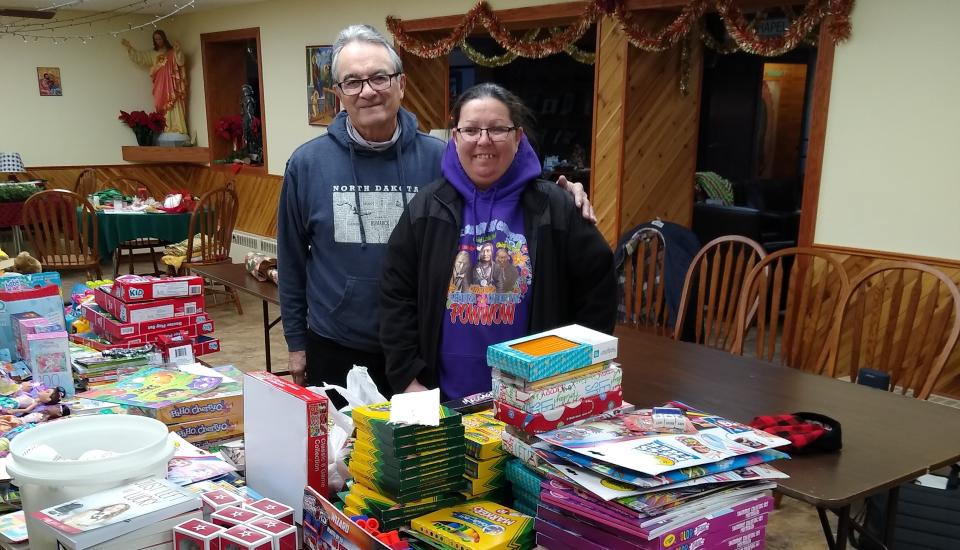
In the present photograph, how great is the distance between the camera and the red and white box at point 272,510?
1.12m

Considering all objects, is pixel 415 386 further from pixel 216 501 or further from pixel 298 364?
pixel 216 501

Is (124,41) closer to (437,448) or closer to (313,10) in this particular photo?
(313,10)

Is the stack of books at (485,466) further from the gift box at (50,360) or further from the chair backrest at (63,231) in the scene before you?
the chair backrest at (63,231)

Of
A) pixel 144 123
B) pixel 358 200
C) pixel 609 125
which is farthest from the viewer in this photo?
pixel 144 123

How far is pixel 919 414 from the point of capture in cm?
177

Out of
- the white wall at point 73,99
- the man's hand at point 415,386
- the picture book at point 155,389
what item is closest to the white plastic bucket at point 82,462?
the picture book at point 155,389

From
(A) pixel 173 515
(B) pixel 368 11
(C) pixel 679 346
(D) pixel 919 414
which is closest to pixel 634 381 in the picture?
(C) pixel 679 346

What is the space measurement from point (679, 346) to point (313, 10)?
18.7 feet

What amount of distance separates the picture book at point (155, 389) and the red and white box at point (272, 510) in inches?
25.1

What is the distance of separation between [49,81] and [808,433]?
917 centimetres

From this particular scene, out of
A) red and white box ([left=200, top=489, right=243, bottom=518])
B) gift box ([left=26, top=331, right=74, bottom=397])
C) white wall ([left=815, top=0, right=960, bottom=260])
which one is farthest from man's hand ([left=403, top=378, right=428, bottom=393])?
white wall ([left=815, top=0, right=960, bottom=260])

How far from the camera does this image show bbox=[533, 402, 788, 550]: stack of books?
103cm

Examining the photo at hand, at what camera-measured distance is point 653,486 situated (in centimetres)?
102

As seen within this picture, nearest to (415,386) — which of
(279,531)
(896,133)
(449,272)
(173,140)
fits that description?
(449,272)
